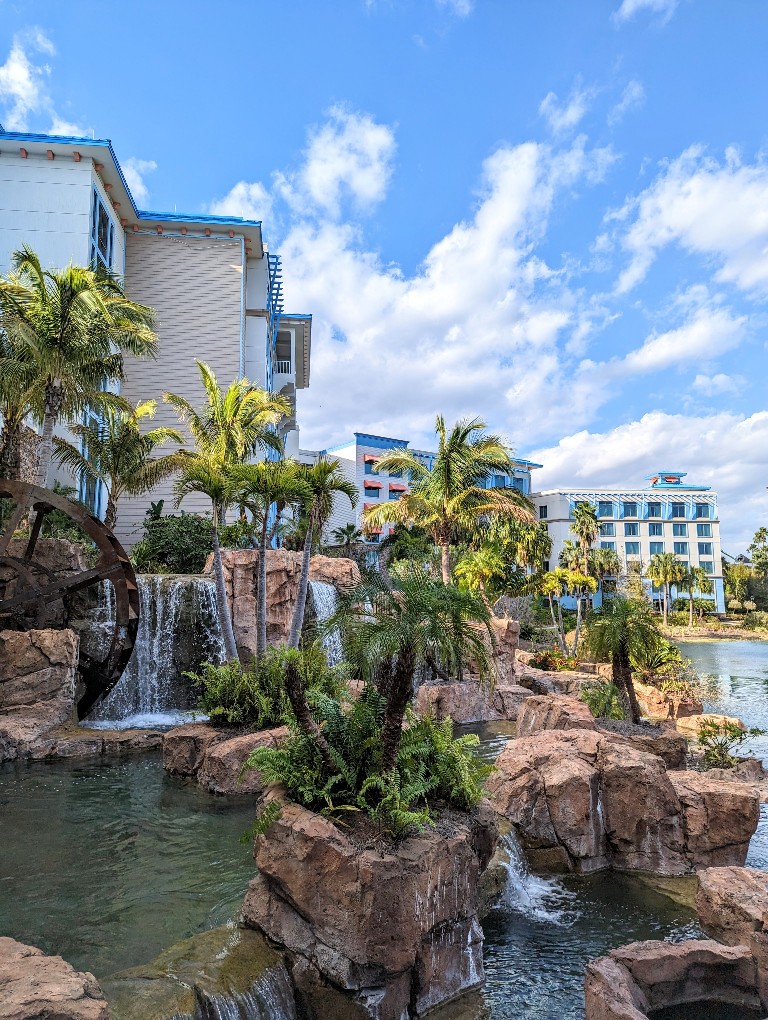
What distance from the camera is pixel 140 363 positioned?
3116 cm

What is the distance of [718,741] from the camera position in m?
15.0

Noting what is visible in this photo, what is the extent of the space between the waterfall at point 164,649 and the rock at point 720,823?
477 inches

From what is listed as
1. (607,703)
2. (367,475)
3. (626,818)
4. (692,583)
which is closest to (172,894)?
(626,818)

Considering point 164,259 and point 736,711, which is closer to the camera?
point 736,711

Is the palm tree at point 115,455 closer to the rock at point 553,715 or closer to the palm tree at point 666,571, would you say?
the rock at point 553,715

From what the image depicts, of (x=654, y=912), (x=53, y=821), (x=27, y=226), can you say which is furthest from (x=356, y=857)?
(x=27, y=226)

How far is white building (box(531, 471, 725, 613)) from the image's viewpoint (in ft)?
246

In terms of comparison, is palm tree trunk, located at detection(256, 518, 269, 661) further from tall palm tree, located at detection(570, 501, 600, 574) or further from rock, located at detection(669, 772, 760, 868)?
tall palm tree, located at detection(570, 501, 600, 574)

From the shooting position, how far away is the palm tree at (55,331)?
16422mm

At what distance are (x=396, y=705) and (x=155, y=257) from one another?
96.2 feet

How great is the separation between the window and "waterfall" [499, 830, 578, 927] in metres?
23.0

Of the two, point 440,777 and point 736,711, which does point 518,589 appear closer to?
point 736,711

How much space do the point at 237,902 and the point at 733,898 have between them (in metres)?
5.11

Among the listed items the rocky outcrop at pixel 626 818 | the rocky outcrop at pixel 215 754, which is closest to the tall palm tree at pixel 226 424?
the rocky outcrop at pixel 215 754
